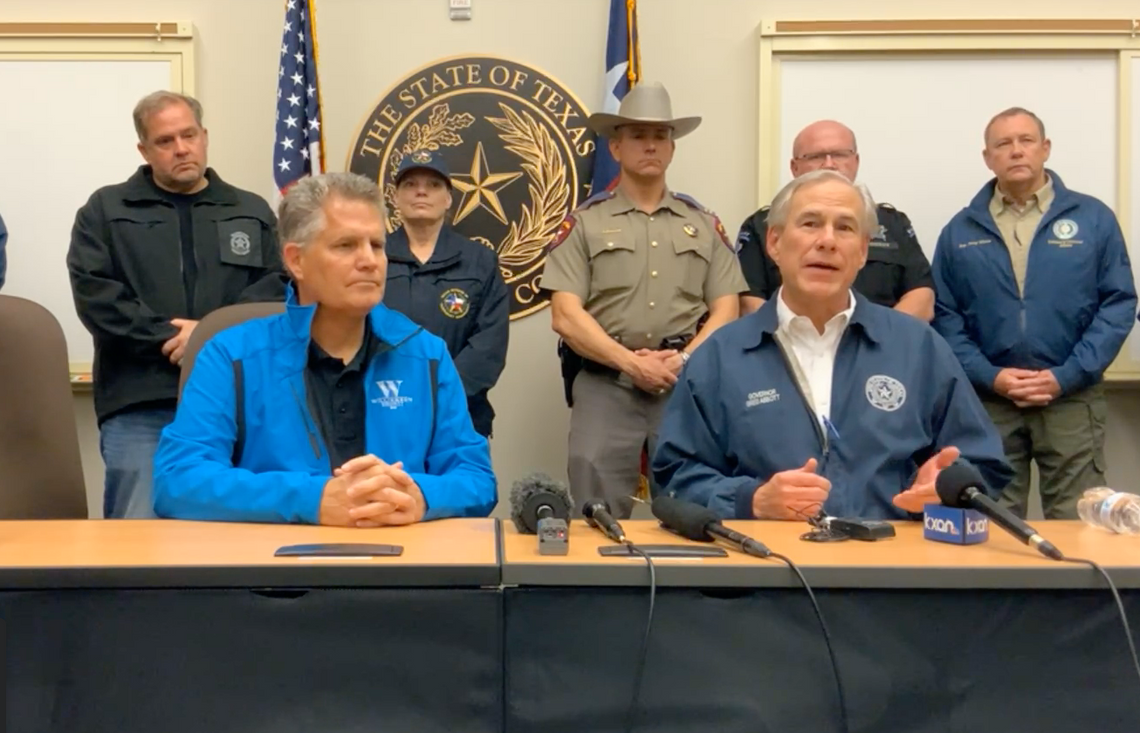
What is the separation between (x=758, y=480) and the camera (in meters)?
2.21

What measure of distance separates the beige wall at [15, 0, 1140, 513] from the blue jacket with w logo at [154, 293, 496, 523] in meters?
2.21

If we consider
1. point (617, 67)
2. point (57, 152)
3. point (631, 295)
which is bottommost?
point (631, 295)

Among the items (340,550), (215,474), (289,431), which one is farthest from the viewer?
(289,431)

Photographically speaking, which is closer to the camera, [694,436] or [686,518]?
[686,518]

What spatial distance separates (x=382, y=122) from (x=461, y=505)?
2708 mm

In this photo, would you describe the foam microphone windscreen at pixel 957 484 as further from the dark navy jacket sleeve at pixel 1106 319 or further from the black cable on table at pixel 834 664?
the dark navy jacket sleeve at pixel 1106 319

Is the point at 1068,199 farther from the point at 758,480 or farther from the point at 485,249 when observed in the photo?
the point at 758,480

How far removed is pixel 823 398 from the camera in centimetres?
228

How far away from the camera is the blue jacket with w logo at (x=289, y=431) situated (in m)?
2.02

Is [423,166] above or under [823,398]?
above

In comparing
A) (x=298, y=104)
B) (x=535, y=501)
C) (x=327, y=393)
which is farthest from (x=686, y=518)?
(x=298, y=104)

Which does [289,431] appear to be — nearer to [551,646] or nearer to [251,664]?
[251,664]

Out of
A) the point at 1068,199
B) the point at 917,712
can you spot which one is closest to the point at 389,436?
the point at 917,712

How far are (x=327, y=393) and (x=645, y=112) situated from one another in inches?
81.1
